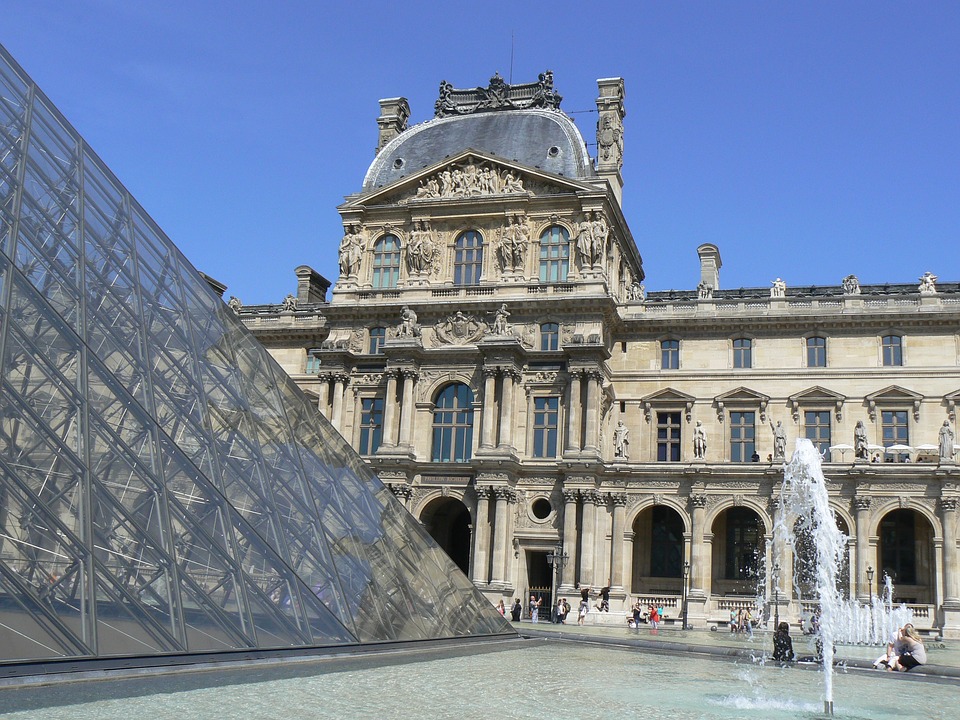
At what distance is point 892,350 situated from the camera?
1571 inches

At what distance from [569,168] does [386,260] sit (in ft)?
27.9

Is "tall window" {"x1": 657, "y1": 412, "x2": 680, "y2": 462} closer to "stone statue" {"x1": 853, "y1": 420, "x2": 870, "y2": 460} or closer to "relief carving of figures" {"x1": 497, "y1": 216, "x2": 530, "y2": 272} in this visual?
"stone statue" {"x1": 853, "y1": 420, "x2": 870, "y2": 460}

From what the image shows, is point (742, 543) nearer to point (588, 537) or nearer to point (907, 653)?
point (588, 537)

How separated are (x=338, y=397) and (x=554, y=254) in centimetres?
1044

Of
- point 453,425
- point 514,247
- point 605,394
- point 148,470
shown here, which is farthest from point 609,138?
point 148,470

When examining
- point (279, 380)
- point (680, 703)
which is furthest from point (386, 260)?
point (680, 703)

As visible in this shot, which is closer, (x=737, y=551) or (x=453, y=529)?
(x=737, y=551)

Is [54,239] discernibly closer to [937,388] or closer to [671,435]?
[671,435]

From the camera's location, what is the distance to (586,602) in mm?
36094

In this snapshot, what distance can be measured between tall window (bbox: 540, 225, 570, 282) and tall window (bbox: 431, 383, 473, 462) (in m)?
5.69

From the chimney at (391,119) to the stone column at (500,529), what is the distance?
1849 cm

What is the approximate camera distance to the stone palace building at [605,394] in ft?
123

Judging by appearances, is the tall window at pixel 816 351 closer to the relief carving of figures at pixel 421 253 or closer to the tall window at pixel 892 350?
the tall window at pixel 892 350

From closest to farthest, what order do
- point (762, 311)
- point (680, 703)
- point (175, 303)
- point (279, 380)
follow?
point (680, 703) → point (175, 303) → point (279, 380) → point (762, 311)
